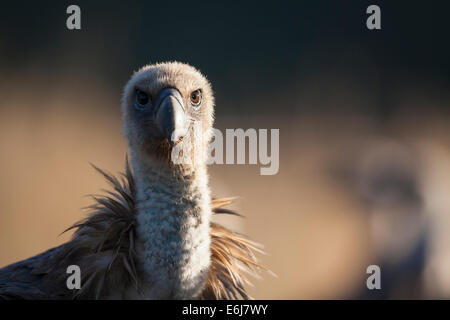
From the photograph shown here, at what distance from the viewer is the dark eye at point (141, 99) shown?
1.85 m

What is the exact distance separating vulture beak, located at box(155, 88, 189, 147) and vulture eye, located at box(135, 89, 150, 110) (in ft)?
0.31

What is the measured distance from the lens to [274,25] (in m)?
4.21

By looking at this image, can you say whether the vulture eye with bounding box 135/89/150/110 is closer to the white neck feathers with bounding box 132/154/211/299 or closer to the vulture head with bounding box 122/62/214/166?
the vulture head with bounding box 122/62/214/166

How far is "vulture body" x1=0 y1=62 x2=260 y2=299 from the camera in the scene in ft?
5.27

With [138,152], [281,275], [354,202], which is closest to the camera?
[138,152]

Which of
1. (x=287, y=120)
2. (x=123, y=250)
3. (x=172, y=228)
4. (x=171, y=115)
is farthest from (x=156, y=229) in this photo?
(x=287, y=120)

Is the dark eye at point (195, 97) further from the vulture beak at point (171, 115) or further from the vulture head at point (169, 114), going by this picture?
the vulture beak at point (171, 115)

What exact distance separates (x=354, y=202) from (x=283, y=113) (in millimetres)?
1012

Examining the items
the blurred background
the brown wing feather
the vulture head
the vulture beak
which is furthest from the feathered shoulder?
the blurred background

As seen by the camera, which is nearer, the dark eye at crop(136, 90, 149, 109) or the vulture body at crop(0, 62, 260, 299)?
the vulture body at crop(0, 62, 260, 299)

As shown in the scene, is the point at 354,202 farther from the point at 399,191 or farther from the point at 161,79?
the point at 161,79

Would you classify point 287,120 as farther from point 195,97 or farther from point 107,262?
point 107,262

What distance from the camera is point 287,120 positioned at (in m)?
4.34
